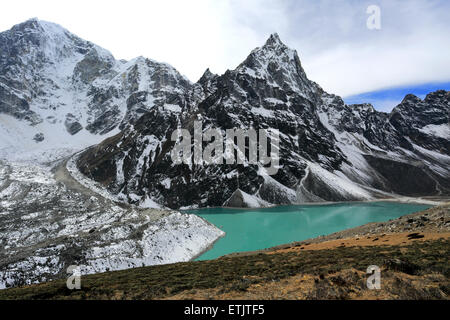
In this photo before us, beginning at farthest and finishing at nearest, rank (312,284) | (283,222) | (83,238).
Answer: (283,222)
(83,238)
(312,284)

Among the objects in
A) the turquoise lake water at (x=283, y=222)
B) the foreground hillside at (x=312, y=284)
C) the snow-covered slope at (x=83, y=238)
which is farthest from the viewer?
the turquoise lake water at (x=283, y=222)

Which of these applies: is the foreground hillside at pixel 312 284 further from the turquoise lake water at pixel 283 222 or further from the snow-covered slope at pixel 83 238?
the turquoise lake water at pixel 283 222

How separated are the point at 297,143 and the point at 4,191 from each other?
165m

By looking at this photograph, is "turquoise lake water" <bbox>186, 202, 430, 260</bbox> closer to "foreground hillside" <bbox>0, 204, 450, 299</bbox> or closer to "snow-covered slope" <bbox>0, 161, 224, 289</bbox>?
"snow-covered slope" <bbox>0, 161, 224, 289</bbox>

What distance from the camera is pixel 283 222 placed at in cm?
10125

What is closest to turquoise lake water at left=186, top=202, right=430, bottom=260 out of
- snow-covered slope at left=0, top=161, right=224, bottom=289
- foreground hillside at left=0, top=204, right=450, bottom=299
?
snow-covered slope at left=0, top=161, right=224, bottom=289

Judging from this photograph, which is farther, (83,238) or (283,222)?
(283,222)

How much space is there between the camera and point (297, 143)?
7505 inches

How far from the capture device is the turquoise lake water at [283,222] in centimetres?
7044

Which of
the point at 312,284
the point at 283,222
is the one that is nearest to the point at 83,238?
the point at 312,284

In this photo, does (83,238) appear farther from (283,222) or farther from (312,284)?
(283,222)

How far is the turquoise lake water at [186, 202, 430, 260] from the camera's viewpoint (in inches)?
2773

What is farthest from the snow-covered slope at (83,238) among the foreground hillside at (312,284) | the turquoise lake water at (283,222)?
the foreground hillside at (312,284)
